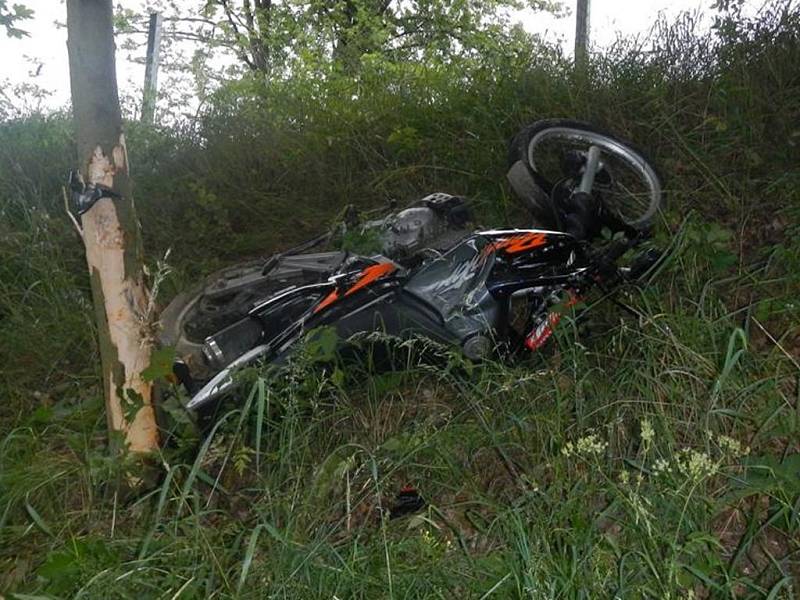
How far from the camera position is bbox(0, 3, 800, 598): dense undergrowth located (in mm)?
2213

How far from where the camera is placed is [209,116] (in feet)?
21.9

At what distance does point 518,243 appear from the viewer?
3471 mm

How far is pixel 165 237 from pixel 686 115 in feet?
11.8

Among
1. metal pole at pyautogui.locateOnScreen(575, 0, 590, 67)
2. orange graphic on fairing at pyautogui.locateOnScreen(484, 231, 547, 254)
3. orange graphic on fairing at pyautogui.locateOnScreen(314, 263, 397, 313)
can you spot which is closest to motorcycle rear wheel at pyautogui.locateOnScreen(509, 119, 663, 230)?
orange graphic on fairing at pyautogui.locateOnScreen(484, 231, 547, 254)

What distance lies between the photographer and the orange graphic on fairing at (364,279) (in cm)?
328

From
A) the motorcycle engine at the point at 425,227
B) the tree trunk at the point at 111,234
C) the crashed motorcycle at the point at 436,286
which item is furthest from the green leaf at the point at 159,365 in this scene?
the motorcycle engine at the point at 425,227

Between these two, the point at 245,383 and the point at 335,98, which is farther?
the point at 335,98

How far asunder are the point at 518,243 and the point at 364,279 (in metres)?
0.71

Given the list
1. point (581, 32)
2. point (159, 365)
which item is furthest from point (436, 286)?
point (581, 32)

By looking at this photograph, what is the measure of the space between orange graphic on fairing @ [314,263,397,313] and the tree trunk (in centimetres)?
73

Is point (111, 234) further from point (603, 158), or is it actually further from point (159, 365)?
point (603, 158)

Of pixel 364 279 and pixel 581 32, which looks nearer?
pixel 364 279

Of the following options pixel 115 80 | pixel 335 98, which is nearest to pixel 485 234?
pixel 115 80

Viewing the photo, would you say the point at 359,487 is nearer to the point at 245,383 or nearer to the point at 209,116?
the point at 245,383
